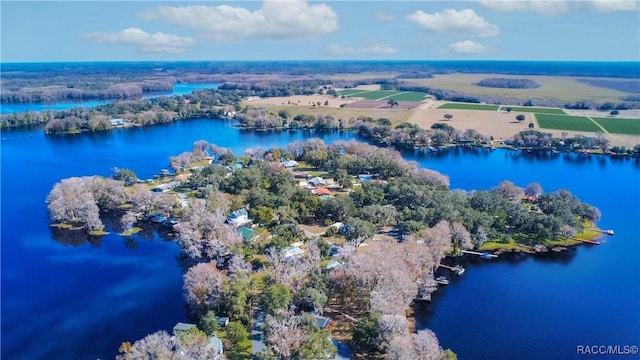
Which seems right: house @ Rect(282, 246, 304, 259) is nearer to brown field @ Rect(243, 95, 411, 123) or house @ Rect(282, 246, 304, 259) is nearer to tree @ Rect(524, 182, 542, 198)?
tree @ Rect(524, 182, 542, 198)

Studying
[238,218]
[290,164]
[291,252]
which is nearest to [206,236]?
[238,218]

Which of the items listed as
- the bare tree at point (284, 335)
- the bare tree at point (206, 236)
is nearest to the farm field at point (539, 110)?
the bare tree at point (206, 236)

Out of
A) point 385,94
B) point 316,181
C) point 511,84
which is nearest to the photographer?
point 316,181

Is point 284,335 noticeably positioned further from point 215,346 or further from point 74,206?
point 74,206

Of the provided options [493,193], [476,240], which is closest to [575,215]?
[493,193]

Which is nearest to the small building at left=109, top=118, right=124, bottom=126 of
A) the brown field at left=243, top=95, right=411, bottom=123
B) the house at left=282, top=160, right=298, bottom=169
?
the brown field at left=243, top=95, right=411, bottom=123

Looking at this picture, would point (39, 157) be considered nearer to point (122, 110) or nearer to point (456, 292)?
point (122, 110)

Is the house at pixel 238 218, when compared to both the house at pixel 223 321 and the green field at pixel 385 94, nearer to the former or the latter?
the house at pixel 223 321
